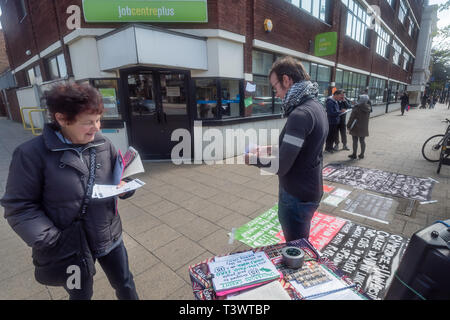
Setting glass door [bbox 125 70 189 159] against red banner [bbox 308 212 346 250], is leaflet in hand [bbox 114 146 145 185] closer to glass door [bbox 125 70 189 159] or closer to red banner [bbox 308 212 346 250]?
red banner [bbox 308 212 346 250]

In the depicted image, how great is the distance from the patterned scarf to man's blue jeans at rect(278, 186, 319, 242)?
0.75 meters

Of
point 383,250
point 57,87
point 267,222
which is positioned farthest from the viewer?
point 267,222

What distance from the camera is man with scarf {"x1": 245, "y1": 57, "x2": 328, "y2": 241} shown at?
1.74m

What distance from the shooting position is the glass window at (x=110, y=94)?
648 cm

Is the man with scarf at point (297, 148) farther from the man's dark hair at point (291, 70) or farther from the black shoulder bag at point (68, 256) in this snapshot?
the black shoulder bag at point (68, 256)

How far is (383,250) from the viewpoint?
300 cm

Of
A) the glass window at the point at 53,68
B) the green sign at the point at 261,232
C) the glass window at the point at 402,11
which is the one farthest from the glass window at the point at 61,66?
the glass window at the point at 402,11

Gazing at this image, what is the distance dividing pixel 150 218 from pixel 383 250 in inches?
135

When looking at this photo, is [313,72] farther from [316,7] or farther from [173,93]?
[173,93]

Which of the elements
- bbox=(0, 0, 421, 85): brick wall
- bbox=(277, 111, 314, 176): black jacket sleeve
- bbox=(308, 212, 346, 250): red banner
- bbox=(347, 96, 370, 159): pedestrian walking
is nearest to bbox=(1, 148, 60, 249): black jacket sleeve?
bbox=(277, 111, 314, 176): black jacket sleeve

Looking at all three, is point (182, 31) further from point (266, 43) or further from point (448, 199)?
point (448, 199)

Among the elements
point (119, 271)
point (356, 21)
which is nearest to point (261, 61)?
point (119, 271)
